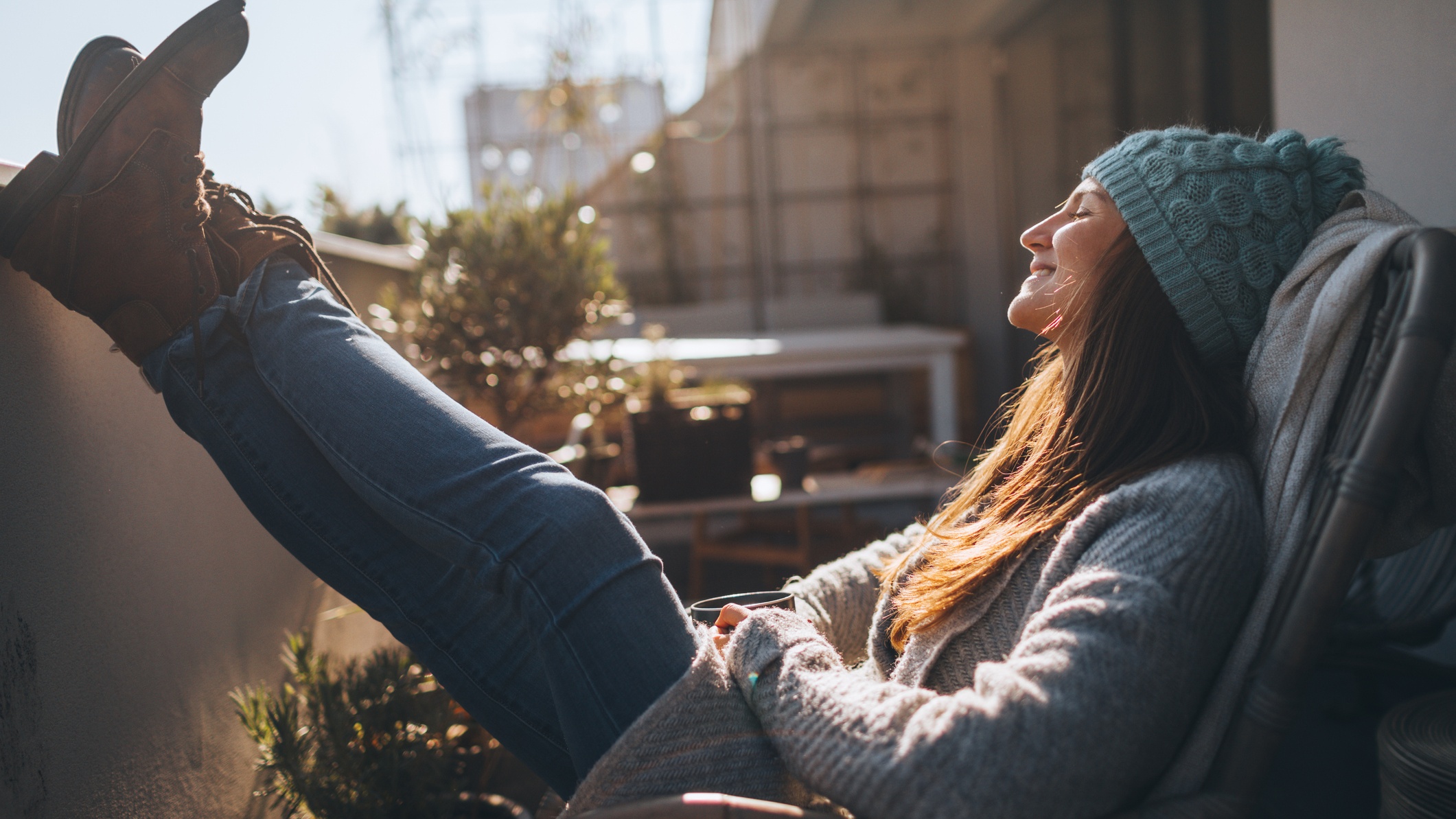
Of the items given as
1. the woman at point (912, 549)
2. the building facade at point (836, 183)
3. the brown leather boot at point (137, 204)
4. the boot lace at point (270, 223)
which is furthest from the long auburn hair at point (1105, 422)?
the building facade at point (836, 183)

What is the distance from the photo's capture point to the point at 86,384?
1.29m

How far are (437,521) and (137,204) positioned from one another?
58 centimetres

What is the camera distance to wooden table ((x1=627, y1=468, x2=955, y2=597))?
2871mm

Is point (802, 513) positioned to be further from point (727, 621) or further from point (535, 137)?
point (535, 137)

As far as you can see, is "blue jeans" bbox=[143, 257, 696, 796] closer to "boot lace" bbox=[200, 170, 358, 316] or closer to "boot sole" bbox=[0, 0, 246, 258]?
"boot lace" bbox=[200, 170, 358, 316]

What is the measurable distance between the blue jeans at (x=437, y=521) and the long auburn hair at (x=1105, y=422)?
0.35 meters

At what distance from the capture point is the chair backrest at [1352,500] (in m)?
0.76

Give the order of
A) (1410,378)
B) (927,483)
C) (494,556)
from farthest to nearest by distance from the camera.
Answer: (927,483) → (494,556) → (1410,378)

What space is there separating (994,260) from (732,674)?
7278 mm

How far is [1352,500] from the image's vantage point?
76 centimetres

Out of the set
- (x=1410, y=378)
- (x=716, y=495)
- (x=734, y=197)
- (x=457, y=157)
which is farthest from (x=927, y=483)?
(x=457, y=157)

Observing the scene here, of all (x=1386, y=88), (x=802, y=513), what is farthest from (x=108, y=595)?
(x=1386, y=88)

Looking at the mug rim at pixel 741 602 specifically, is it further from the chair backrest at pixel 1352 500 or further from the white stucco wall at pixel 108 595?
the white stucco wall at pixel 108 595

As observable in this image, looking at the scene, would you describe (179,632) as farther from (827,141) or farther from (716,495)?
(827,141)
